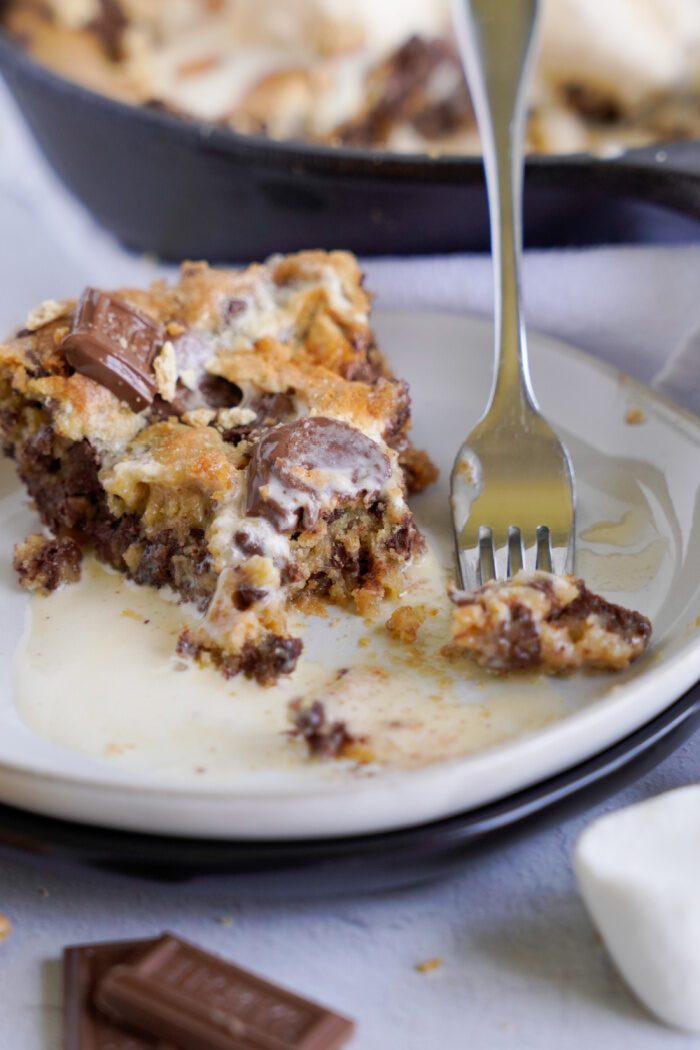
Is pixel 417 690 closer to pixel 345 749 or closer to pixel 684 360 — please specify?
pixel 345 749

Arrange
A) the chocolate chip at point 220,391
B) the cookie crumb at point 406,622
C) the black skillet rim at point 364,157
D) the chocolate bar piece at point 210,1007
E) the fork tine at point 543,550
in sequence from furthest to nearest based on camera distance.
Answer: the black skillet rim at point 364,157 < the chocolate chip at point 220,391 < the fork tine at point 543,550 < the cookie crumb at point 406,622 < the chocolate bar piece at point 210,1007

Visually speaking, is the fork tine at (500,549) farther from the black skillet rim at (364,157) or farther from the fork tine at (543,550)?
the black skillet rim at (364,157)

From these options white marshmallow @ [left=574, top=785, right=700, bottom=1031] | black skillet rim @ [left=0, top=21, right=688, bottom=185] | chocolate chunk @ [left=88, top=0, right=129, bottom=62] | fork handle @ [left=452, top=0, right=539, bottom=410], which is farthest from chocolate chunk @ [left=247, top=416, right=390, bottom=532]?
chocolate chunk @ [left=88, top=0, right=129, bottom=62]

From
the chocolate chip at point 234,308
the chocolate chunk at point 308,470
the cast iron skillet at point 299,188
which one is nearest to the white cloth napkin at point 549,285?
the cast iron skillet at point 299,188

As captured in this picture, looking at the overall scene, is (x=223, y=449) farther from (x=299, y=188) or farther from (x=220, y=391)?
(x=299, y=188)

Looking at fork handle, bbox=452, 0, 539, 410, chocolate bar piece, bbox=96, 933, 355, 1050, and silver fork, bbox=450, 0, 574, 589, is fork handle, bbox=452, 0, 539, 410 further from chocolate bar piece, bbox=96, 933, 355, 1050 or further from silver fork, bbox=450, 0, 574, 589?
chocolate bar piece, bbox=96, 933, 355, 1050

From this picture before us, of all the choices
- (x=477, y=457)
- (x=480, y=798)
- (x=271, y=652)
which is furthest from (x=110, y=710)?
(x=477, y=457)
